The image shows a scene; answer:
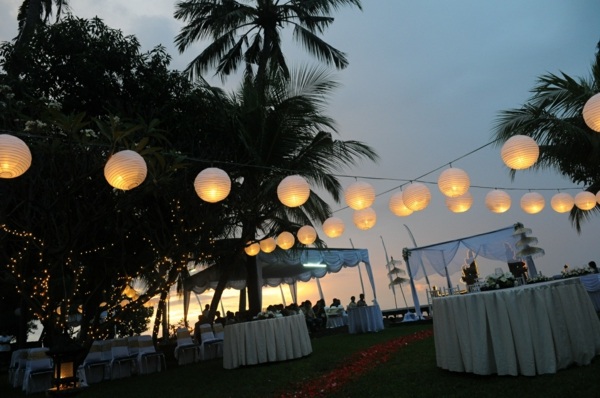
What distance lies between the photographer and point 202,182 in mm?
5281

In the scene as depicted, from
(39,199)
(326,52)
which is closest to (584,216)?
(326,52)

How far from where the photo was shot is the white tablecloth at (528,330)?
408 cm

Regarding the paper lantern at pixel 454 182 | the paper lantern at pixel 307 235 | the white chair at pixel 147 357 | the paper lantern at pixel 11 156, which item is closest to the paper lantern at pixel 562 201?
the paper lantern at pixel 454 182

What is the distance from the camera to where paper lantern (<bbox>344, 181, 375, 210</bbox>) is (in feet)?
19.8

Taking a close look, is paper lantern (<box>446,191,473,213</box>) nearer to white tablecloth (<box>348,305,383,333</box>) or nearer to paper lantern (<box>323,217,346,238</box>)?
paper lantern (<box>323,217,346,238</box>)

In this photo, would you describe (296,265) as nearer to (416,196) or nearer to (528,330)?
(416,196)

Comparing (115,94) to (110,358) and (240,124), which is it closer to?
(240,124)

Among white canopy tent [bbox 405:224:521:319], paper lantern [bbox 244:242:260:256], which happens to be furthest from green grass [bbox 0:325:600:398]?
white canopy tent [bbox 405:224:521:319]

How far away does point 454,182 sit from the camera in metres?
5.74

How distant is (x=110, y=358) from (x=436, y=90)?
561 inches

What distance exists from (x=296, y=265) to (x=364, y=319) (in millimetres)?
4640

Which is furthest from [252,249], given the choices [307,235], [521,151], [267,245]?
[521,151]

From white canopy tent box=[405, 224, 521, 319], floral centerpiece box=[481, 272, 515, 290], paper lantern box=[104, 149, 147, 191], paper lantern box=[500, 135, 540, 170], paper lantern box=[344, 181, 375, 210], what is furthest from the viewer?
white canopy tent box=[405, 224, 521, 319]

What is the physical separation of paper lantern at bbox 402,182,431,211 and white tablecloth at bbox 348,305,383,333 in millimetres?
6970
